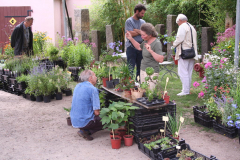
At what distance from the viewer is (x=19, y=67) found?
25.5 feet

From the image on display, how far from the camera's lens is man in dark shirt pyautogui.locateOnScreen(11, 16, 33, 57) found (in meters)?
8.12

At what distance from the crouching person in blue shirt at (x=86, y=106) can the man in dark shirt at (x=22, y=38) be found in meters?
4.32

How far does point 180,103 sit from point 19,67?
4.35 m

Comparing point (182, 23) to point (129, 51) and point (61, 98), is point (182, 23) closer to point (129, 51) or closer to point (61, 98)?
point (129, 51)

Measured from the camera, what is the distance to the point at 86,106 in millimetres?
4535

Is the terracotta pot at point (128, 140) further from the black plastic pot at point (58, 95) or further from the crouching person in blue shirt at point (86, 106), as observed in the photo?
the black plastic pot at point (58, 95)

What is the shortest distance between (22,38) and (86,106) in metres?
4.62

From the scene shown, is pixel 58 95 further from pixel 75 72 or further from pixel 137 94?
pixel 137 94

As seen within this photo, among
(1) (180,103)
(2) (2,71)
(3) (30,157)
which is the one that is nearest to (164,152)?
(3) (30,157)

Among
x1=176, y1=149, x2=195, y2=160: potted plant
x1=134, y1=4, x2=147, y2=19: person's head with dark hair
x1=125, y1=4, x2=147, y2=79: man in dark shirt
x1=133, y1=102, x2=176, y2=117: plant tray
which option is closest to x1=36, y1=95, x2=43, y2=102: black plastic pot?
x1=125, y1=4, x2=147, y2=79: man in dark shirt

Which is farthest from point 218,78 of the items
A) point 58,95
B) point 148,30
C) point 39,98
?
point 39,98

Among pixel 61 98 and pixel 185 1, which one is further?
pixel 185 1

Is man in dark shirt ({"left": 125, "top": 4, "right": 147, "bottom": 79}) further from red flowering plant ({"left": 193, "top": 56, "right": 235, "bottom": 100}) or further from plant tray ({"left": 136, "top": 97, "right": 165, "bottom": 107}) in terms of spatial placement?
plant tray ({"left": 136, "top": 97, "right": 165, "bottom": 107})

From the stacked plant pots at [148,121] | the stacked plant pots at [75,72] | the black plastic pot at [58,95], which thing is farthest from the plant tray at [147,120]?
the stacked plant pots at [75,72]
